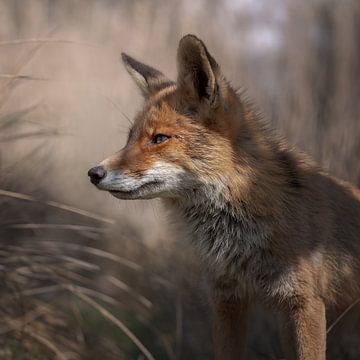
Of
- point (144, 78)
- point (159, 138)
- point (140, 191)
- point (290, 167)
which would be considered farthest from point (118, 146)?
point (140, 191)

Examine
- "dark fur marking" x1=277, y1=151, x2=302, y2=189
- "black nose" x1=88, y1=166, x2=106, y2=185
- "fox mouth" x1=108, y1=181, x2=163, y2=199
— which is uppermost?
"dark fur marking" x1=277, y1=151, x2=302, y2=189

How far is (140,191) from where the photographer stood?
4172 millimetres

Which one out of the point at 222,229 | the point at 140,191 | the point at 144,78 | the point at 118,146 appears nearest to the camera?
the point at 140,191

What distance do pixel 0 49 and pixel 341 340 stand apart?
559cm

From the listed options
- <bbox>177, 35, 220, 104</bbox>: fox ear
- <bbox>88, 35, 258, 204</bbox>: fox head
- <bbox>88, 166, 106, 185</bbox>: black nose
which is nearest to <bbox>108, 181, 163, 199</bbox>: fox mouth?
<bbox>88, 35, 258, 204</bbox>: fox head

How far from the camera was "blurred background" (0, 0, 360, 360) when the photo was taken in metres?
5.51

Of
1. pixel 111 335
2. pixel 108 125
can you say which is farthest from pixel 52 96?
pixel 111 335

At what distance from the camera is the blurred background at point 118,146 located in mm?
5512

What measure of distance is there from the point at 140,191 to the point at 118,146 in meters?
4.94

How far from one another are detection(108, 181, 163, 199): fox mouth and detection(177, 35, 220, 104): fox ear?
1.87 ft

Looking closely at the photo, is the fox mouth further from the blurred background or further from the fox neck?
the blurred background

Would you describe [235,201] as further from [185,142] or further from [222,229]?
[185,142]

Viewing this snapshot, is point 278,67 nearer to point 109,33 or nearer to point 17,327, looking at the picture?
point 109,33

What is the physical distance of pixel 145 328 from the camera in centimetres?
673
